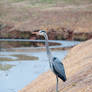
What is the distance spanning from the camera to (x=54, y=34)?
150ft

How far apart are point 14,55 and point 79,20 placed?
20.3m

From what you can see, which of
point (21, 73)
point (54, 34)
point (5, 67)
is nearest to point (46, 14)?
point (54, 34)

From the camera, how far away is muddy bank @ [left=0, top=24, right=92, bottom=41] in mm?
44219

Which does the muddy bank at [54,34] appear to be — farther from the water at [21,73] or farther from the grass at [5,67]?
the grass at [5,67]

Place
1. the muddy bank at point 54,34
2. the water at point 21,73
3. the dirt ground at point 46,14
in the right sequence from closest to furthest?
the water at point 21,73 < the muddy bank at point 54,34 < the dirt ground at point 46,14

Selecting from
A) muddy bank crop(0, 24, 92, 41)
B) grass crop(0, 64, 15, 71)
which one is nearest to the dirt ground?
muddy bank crop(0, 24, 92, 41)

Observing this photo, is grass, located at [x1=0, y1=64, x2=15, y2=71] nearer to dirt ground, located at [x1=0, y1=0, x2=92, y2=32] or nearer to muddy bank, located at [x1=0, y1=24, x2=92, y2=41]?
muddy bank, located at [x1=0, y1=24, x2=92, y2=41]

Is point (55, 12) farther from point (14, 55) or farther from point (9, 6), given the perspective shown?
point (14, 55)

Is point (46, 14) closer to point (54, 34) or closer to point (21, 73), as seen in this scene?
point (54, 34)

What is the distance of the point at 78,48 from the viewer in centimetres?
2827

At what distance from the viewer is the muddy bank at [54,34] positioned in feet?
145

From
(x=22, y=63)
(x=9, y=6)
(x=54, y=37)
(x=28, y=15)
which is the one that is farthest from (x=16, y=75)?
(x=9, y=6)

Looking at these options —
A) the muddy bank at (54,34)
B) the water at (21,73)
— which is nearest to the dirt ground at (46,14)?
the muddy bank at (54,34)

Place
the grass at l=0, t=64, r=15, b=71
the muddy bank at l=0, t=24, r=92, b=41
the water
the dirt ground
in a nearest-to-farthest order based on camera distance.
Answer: the water < the grass at l=0, t=64, r=15, b=71 < the muddy bank at l=0, t=24, r=92, b=41 < the dirt ground
